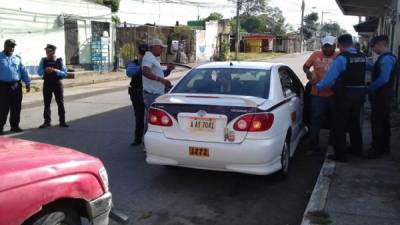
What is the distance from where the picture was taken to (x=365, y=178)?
609cm

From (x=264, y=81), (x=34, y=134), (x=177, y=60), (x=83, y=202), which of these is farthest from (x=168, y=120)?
(x=177, y=60)

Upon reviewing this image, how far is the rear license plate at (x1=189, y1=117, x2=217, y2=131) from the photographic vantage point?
18.5 feet

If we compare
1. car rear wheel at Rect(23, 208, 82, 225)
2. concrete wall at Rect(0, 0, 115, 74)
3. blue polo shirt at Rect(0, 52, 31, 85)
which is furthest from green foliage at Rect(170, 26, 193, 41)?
car rear wheel at Rect(23, 208, 82, 225)

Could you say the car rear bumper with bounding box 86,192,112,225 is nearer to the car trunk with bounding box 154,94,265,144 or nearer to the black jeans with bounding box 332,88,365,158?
the car trunk with bounding box 154,94,265,144

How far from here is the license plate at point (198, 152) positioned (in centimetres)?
562

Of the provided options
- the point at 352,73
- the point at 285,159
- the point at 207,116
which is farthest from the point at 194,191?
the point at 352,73

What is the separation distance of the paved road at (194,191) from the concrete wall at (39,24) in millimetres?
11642

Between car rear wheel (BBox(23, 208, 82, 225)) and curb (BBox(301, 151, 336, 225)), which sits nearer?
car rear wheel (BBox(23, 208, 82, 225))

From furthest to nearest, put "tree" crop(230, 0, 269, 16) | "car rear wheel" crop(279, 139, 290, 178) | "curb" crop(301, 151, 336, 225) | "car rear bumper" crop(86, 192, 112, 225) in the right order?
1. "tree" crop(230, 0, 269, 16)
2. "car rear wheel" crop(279, 139, 290, 178)
3. "curb" crop(301, 151, 336, 225)
4. "car rear bumper" crop(86, 192, 112, 225)

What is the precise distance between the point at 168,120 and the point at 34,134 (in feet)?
14.4

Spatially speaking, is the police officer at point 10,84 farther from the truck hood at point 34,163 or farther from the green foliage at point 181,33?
the green foliage at point 181,33

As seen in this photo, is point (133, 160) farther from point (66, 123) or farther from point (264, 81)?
point (66, 123)

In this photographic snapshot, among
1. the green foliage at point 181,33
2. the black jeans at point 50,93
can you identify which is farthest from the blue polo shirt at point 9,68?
the green foliage at point 181,33

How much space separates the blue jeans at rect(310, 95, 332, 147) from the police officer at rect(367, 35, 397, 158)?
0.61m
